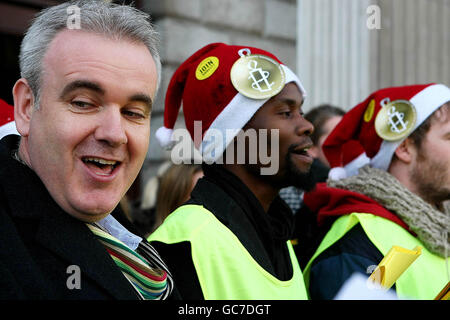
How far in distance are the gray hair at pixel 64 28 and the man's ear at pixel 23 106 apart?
24mm

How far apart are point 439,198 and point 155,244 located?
1821 mm

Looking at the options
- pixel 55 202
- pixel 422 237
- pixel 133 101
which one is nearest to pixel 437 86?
pixel 422 237

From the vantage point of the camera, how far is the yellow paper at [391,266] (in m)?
1.86

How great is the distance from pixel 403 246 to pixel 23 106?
199 centimetres

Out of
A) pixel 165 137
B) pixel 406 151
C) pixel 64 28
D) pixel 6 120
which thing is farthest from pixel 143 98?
pixel 406 151

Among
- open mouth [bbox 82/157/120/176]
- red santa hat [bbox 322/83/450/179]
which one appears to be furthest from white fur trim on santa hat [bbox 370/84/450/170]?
open mouth [bbox 82/157/120/176]

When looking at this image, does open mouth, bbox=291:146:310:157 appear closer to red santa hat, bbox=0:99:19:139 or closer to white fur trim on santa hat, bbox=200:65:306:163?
white fur trim on santa hat, bbox=200:65:306:163

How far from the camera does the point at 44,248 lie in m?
1.40

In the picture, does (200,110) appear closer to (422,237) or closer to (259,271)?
(259,271)

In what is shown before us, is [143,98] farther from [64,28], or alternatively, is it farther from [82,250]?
[82,250]

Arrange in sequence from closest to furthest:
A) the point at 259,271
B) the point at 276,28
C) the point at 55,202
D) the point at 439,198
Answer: the point at 55,202, the point at 259,271, the point at 439,198, the point at 276,28

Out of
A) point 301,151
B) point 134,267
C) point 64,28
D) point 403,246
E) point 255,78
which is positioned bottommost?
point 403,246

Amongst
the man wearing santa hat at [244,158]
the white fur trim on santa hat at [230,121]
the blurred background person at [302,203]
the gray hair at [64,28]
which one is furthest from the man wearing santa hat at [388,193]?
the gray hair at [64,28]

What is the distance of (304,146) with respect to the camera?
257cm
